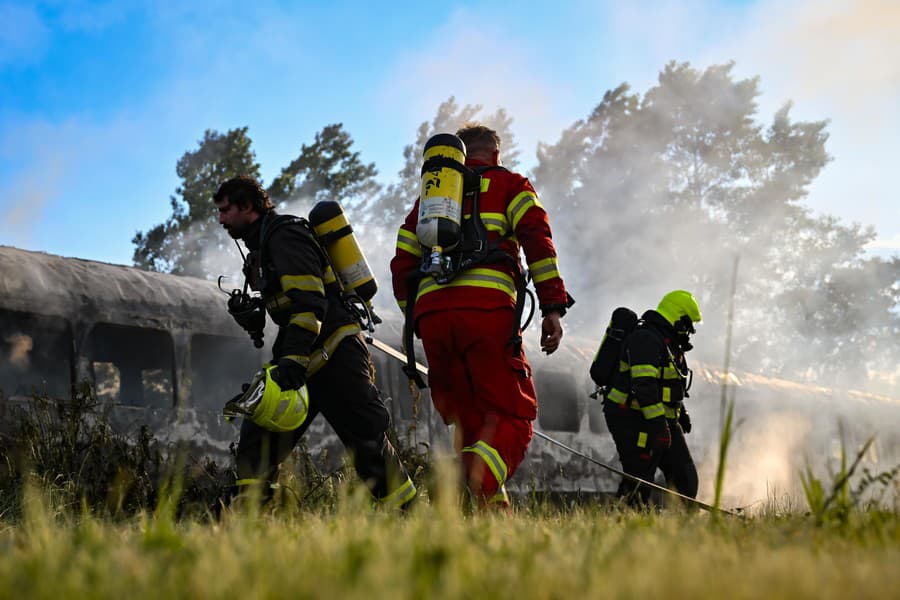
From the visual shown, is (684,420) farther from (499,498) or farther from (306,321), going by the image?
(306,321)

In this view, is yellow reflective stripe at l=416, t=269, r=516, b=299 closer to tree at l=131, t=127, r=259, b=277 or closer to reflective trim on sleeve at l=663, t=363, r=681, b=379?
reflective trim on sleeve at l=663, t=363, r=681, b=379

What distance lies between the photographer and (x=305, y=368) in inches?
165

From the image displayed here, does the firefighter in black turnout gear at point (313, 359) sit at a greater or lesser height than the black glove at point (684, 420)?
greater

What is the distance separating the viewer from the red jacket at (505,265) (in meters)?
4.23

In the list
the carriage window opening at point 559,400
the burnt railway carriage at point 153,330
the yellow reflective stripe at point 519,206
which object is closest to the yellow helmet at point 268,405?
the yellow reflective stripe at point 519,206

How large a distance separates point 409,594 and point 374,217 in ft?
108

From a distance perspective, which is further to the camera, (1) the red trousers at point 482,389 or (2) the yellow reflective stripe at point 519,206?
(2) the yellow reflective stripe at point 519,206

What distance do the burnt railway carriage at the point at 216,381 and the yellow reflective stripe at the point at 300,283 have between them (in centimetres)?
92

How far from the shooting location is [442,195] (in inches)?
168

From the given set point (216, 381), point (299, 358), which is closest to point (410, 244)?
point (299, 358)

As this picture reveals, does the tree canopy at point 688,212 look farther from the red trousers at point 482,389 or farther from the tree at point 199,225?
the red trousers at point 482,389

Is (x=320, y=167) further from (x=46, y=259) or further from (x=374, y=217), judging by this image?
(x=46, y=259)

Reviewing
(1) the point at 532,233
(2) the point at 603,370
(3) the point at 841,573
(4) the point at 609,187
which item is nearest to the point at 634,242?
(4) the point at 609,187

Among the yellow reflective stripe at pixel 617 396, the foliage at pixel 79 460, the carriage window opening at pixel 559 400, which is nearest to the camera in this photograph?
the foliage at pixel 79 460
